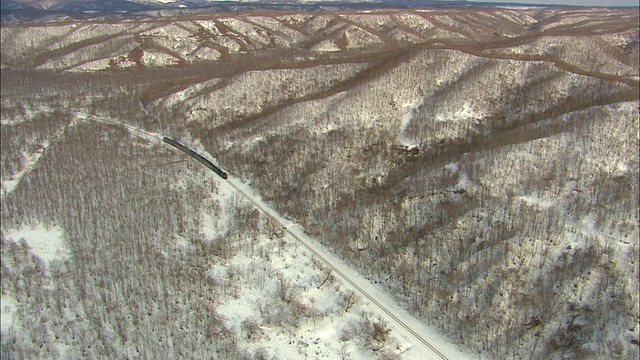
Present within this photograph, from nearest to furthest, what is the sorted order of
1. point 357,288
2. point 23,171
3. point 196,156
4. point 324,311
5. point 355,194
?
point 324,311, point 357,288, point 355,194, point 23,171, point 196,156

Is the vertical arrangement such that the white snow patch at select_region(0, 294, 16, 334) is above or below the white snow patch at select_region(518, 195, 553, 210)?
below

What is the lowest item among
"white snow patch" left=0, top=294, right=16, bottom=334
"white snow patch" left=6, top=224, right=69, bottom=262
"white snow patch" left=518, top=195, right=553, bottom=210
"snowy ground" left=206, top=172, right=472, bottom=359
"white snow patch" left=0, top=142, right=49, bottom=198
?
"snowy ground" left=206, top=172, right=472, bottom=359

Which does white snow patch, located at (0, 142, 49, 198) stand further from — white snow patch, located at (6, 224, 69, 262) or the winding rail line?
the winding rail line

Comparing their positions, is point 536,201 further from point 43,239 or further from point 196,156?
point 43,239

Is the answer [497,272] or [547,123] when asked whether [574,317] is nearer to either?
[497,272]

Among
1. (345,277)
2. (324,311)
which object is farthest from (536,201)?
(324,311)

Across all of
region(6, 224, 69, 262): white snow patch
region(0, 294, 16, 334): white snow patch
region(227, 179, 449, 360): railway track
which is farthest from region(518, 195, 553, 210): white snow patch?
region(0, 294, 16, 334): white snow patch
